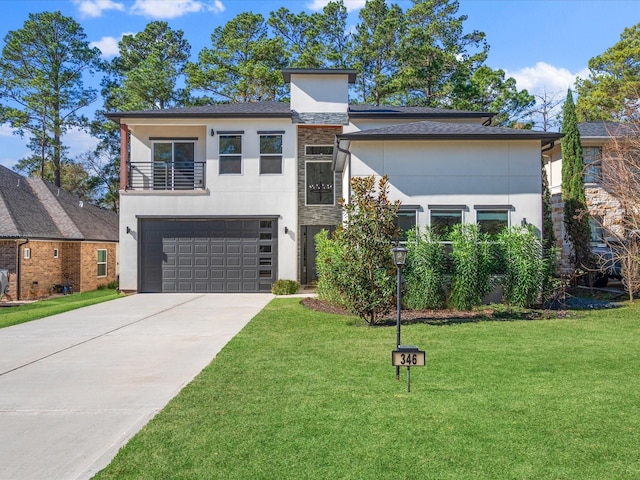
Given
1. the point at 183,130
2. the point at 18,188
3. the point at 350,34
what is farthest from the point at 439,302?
the point at 350,34

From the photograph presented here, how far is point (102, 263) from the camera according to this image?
75.7 feet

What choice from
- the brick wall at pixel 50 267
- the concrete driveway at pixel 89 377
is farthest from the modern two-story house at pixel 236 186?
the concrete driveway at pixel 89 377

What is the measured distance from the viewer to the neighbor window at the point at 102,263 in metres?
22.8

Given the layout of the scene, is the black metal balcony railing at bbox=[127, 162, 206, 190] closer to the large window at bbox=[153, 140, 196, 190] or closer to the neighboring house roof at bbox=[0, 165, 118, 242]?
the large window at bbox=[153, 140, 196, 190]

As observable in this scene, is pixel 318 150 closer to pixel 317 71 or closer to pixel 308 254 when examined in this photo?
pixel 317 71

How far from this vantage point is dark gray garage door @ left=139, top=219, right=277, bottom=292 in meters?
16.7

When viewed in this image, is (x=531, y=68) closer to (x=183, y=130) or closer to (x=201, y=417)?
(x=183, y=130)

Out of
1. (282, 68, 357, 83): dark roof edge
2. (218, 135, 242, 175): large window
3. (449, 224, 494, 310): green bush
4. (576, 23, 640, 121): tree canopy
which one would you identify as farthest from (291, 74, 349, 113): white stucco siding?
(576, 23, 640, 121): tree canopy

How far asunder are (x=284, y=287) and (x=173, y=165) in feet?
19.4

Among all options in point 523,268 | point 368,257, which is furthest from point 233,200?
point 523,268

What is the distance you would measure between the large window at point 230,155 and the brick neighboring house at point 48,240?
26.2 feet

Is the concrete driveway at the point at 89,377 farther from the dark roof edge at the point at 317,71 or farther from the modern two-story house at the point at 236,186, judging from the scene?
the dark roof edge at the point at 317,71

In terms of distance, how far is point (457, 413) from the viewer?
460 centimetres

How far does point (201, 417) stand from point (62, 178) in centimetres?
3533
